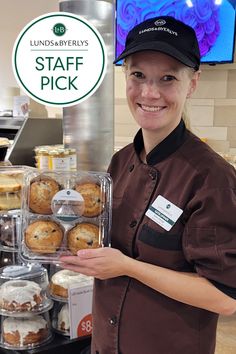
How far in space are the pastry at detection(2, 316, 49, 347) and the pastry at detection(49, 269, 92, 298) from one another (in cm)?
14

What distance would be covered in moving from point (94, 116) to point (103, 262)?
1.03 meters

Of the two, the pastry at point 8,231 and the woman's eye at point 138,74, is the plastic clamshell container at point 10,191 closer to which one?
the pastry at point 8,231

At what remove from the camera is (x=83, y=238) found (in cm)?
118

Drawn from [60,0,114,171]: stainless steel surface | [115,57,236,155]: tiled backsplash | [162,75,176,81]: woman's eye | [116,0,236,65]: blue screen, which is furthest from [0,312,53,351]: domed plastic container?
[116,0,236,65]: blue screen

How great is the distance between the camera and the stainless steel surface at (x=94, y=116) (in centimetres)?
185

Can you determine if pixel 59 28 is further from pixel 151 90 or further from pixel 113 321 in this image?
pixel 113 321

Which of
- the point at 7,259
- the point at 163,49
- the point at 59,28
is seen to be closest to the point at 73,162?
the point at 7,259

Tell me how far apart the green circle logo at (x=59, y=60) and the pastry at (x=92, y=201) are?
13.5 inches

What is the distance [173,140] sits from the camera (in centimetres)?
113

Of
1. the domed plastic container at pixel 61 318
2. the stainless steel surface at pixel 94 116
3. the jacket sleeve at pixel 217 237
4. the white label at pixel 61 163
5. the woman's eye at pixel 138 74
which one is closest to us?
the jacket sleeve at pixel 217 237

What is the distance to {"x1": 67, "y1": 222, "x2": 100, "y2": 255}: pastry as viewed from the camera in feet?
3.87

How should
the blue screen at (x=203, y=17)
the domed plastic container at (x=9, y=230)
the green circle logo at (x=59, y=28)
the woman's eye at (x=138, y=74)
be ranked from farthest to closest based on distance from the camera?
the blue screen at (x=203, y=17) < the domed plastic container at (x=9, y=230) < the green circle logo at (x=59, y=28) < the woman's eye at (x=138, y=74)

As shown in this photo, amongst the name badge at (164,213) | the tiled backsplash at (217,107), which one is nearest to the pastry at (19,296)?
the name badge at (164,213)

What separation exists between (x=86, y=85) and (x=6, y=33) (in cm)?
379
